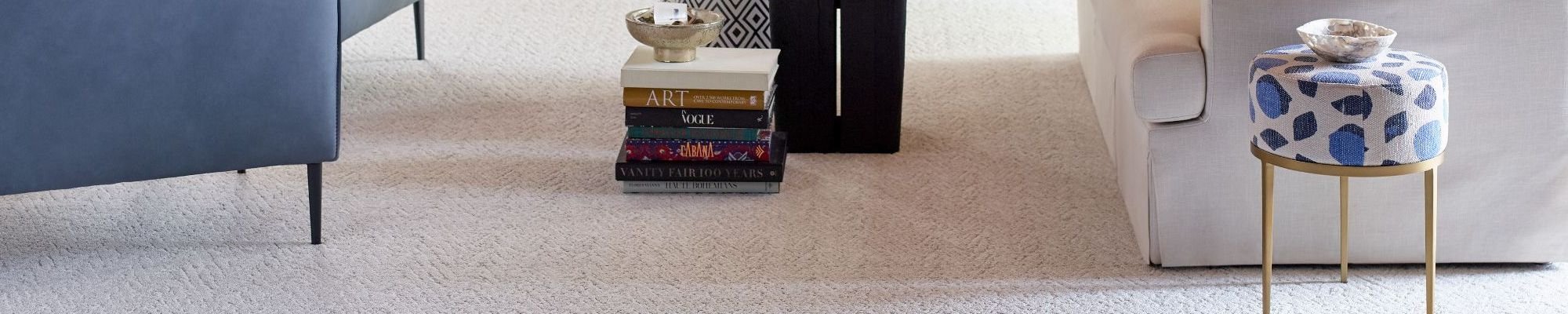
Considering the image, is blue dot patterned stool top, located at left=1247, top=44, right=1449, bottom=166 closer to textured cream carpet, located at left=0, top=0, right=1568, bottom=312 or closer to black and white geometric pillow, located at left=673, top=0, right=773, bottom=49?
textured cream carpet, located at left=0, top=0, right=1568, bottom=312

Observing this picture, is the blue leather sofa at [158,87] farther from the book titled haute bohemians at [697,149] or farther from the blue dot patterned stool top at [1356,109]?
the blue dot patterned stool top at [1356,109]

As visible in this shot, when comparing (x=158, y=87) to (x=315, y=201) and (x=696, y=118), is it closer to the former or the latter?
(x=315, y=201)

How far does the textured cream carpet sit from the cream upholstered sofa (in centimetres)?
5

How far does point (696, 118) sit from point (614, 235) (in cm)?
26

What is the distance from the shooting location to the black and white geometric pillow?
107 inches

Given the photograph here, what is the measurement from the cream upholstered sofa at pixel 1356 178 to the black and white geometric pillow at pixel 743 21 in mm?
886

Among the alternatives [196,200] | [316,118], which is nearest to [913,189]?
[316,118]

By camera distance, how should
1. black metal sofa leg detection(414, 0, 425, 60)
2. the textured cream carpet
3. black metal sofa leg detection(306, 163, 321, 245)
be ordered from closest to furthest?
the textured cream carpet → black metal sofa leg detection(306, 163, 321, 245) → black metal sofa leg detection(414, 0, 425, 60)

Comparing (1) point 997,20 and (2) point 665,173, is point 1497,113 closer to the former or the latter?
(2) point 665,173

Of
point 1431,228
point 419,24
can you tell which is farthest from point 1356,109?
point 419,24

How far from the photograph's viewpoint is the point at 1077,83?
297cm

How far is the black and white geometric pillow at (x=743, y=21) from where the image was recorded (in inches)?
107

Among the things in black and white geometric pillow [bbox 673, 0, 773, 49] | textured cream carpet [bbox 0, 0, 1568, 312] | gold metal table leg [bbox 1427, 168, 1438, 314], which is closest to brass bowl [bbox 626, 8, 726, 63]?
textured cream carpet [bbox 0, 0, 1568, 312]

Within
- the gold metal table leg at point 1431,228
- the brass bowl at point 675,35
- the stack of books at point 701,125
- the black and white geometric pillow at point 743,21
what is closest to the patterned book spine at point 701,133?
the stack of books at point 701,125
